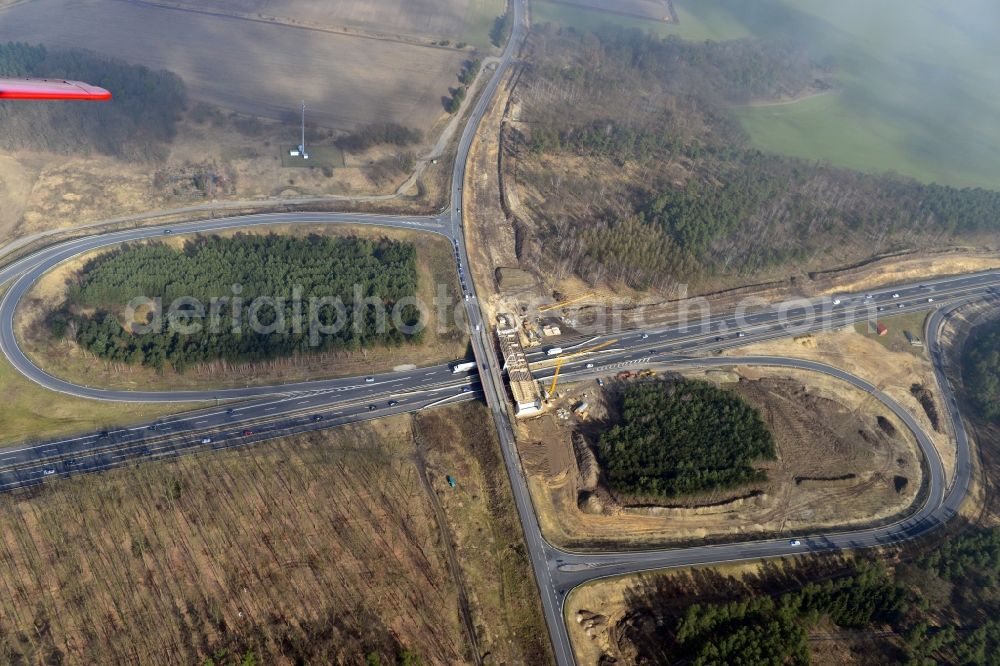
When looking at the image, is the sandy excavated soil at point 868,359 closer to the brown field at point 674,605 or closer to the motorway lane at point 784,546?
the motorway lane at point 784,546

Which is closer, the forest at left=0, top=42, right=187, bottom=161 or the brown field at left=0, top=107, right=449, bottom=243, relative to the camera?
the brown field at left=0, top=107, right=449, bottom=243

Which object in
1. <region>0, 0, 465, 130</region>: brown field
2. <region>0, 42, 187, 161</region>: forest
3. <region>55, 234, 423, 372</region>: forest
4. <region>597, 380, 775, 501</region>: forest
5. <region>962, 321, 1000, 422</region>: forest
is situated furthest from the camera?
<region>0, 0, 465, 130</region>: brown field

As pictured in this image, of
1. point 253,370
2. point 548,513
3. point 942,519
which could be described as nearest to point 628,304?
point 548,513

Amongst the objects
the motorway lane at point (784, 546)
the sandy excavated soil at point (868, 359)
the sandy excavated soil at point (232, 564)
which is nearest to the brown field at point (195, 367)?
the sandy excavated soil at point (232, 564)

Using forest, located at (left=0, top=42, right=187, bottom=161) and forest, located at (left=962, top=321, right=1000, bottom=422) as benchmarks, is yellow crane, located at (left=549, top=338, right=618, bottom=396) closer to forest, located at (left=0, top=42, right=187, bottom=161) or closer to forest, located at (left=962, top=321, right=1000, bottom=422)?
forest, located at (left=962, top=321, right=1000, bottom=422)

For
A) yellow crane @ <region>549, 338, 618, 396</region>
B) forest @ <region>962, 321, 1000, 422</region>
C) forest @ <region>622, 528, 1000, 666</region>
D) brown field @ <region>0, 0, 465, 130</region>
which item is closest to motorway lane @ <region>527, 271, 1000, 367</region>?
yellow crane @ <region>549, 338, 618, 396</region>

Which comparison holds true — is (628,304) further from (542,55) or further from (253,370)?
(542,55)
